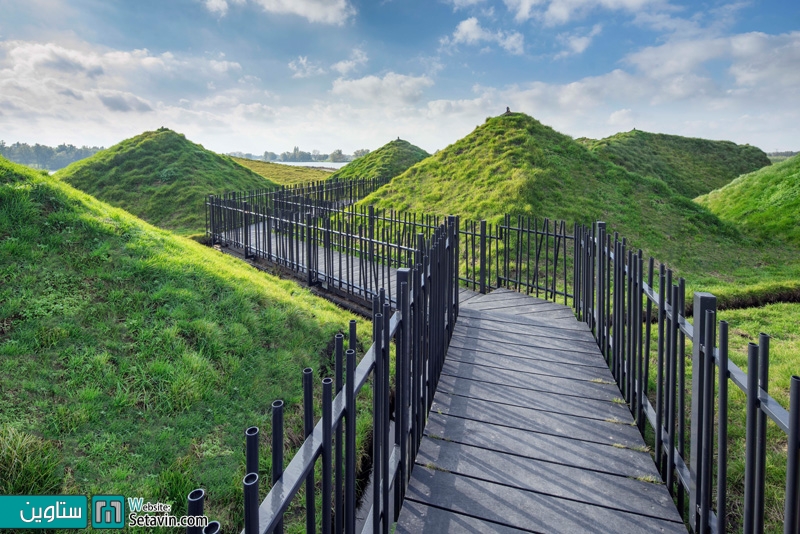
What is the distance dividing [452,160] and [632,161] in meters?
13.0

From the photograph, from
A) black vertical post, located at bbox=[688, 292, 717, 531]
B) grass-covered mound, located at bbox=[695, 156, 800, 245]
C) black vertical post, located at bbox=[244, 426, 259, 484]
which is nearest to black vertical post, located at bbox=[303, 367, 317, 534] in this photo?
black vertical post, located at bbox=[244, 426, 259, 484]

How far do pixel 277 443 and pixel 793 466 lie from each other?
1772mm

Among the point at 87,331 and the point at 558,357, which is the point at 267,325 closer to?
the point at 87,331

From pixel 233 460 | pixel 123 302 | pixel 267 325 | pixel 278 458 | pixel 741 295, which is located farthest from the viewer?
pixel 741 295

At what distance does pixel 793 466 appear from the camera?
1611 mm

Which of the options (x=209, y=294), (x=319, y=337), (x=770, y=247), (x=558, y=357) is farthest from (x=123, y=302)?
(x=770, y=247)

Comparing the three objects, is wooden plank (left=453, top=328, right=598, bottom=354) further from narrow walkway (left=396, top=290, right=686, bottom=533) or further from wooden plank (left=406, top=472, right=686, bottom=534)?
wooden plank (left=406, top=472, right=686, bottom=534)

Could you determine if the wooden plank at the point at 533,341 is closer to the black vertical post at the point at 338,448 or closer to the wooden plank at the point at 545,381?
the wooden plank at the point at 545,381

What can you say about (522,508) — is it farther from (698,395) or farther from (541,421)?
(698,395)

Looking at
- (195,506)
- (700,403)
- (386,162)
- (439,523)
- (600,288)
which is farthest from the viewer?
(386,162)

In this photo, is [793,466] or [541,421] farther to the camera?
[541,421]

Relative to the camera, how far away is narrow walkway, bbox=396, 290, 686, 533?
2.67m

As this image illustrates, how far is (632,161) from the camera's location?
86.5ft

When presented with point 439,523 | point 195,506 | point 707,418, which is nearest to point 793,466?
point 707,418
